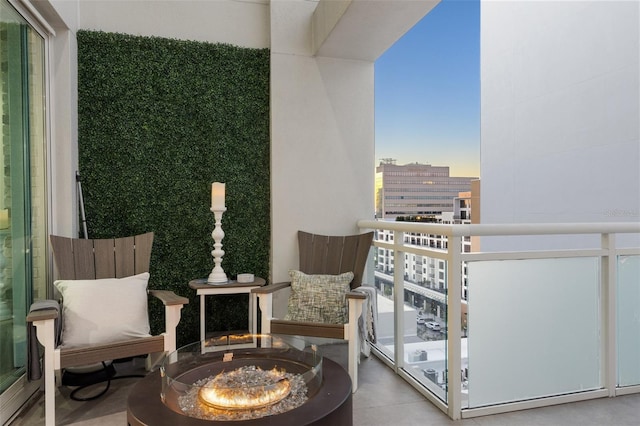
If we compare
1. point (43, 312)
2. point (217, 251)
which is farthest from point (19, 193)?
point (217, 251)

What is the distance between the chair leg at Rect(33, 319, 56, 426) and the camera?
195 cm

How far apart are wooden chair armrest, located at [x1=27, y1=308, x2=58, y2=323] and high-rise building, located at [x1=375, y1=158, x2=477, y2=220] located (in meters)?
2.67

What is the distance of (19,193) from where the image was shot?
234 cm

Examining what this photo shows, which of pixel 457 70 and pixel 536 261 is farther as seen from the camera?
pixel 457 70

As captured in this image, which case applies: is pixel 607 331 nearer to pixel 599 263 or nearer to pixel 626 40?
pixel 599 263

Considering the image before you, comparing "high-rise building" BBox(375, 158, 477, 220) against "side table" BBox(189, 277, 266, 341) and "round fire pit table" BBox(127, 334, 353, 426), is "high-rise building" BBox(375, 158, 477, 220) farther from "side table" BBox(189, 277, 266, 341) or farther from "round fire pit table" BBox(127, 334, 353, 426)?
"round fire pit table" BBox(127, 334, 353, 426)

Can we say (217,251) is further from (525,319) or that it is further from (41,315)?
(525,319)

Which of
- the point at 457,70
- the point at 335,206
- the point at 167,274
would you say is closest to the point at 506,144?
the point at 457,70

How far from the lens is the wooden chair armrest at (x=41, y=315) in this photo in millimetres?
1921

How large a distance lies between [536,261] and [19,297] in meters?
3.13

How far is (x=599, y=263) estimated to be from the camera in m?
2.45

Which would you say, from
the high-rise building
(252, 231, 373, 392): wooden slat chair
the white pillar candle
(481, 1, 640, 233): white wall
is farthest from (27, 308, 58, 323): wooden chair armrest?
(481, 1, 640, 233): white wall

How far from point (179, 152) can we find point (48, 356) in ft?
5.89

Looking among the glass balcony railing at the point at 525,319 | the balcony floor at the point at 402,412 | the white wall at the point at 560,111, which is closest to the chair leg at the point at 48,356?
the balcony floor at the point at 402,412
